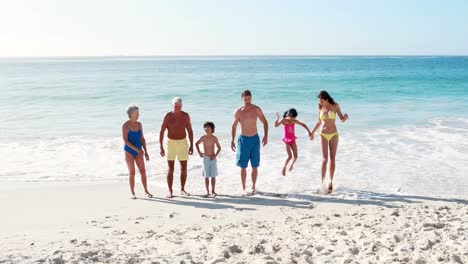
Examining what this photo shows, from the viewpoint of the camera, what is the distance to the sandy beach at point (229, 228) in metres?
4.29

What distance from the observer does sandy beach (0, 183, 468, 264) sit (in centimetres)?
429

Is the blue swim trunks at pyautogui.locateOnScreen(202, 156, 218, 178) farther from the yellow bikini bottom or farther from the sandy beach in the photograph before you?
the yellow bikini bottom

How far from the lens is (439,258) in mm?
4105

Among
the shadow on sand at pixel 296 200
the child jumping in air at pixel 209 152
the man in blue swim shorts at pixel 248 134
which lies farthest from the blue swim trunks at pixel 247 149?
the shadow on sand at pixel 296 200

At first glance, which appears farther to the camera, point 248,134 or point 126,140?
point 248,134

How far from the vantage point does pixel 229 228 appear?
5254 millimetres

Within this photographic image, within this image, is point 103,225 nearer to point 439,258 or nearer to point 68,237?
point 68,237

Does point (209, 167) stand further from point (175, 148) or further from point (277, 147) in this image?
point (277, 147)

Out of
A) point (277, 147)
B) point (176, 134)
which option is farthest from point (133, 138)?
point (277, 147)

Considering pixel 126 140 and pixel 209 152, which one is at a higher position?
pixel 126 140

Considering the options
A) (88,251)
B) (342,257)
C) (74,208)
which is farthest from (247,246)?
(74,208)

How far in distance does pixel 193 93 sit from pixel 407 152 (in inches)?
761

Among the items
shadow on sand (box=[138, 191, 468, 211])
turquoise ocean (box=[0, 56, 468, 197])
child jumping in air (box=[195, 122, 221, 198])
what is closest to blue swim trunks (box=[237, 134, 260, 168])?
child jumping in air (box=[195, 122, 221, 198])

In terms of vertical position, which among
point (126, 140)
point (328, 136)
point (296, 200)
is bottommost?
point (296, 200)
